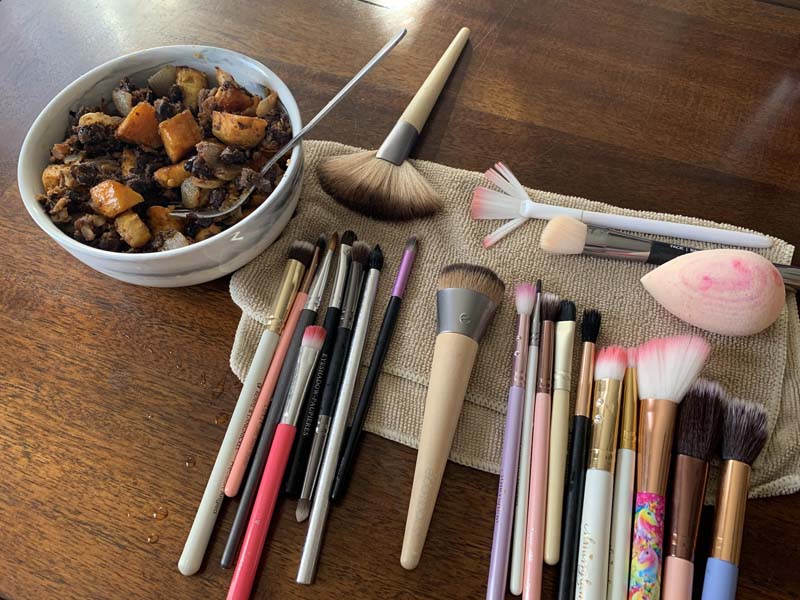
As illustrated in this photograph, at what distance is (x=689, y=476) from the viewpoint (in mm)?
369

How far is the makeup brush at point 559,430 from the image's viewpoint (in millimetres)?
365

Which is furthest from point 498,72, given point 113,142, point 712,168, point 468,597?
point 468,597

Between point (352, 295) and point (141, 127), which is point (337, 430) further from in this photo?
point (141, 127)

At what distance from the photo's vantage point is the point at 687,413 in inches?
15.1

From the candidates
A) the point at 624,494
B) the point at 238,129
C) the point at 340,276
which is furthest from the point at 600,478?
the point at 238,129

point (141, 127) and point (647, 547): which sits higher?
point (141, 127)

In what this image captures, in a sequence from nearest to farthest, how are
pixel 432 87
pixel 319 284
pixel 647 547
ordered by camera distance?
pixel 647 547, pixel 319 284, pixel 432 87

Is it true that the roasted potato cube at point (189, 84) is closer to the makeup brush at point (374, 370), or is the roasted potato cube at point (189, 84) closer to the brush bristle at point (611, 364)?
the makeup brush at point (374, 370)

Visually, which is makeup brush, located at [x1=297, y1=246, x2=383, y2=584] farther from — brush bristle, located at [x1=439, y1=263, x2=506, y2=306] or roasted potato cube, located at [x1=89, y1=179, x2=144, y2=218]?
roasted potato cube, located at [x1=89, y1=179, x2=144, y2=218]

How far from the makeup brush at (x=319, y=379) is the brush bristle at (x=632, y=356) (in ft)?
0.65

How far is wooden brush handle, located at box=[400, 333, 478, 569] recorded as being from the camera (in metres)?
0.37

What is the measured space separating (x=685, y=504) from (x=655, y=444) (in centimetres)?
4

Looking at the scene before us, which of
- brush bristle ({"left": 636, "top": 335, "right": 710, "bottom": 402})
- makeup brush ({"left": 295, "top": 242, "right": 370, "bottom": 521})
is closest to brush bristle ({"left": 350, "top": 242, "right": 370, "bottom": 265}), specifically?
makeup brush ({"left": 295, "top": 242, "right": 370, "bottom": 521})

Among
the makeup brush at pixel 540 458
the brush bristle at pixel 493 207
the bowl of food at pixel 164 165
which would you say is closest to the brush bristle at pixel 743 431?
the makeup brush at pixel 540 458
